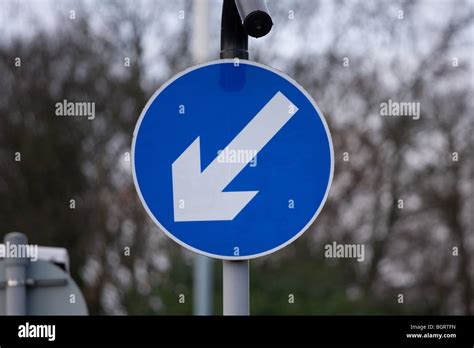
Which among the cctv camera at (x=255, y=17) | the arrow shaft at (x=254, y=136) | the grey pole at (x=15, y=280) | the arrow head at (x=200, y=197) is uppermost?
the cctv camera at (x=255, y=17)

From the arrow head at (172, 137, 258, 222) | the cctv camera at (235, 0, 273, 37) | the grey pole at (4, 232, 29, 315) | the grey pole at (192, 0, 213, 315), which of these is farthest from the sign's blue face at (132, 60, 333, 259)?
the grey pole at (192, 0, 213, 315)

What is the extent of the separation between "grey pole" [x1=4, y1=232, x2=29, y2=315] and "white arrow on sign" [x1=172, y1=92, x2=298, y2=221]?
61.5 inches

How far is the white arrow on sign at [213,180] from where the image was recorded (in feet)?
7.49

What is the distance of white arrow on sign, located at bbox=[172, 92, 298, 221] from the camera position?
2.28 meters

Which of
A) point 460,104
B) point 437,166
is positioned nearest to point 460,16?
point 460,104

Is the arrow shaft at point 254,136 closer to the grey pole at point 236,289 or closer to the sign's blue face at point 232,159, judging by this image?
the sign's blue face at point 232,159

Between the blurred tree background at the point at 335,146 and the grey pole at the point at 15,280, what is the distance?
25.3 feet

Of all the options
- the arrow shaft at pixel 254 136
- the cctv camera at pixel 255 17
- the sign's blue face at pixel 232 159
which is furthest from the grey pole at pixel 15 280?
the cctv camera at pixel 255 17

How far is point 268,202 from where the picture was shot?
7.56 ft

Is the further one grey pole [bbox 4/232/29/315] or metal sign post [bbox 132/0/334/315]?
grey pole [bbox 4/232/29/315]

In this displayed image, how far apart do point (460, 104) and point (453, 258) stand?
87.8 inches

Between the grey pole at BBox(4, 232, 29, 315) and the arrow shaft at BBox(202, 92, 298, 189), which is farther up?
the arrow shaft at BBox(202, 92, 298, 189)

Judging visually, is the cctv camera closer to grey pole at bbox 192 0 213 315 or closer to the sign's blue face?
the sign's blue face
